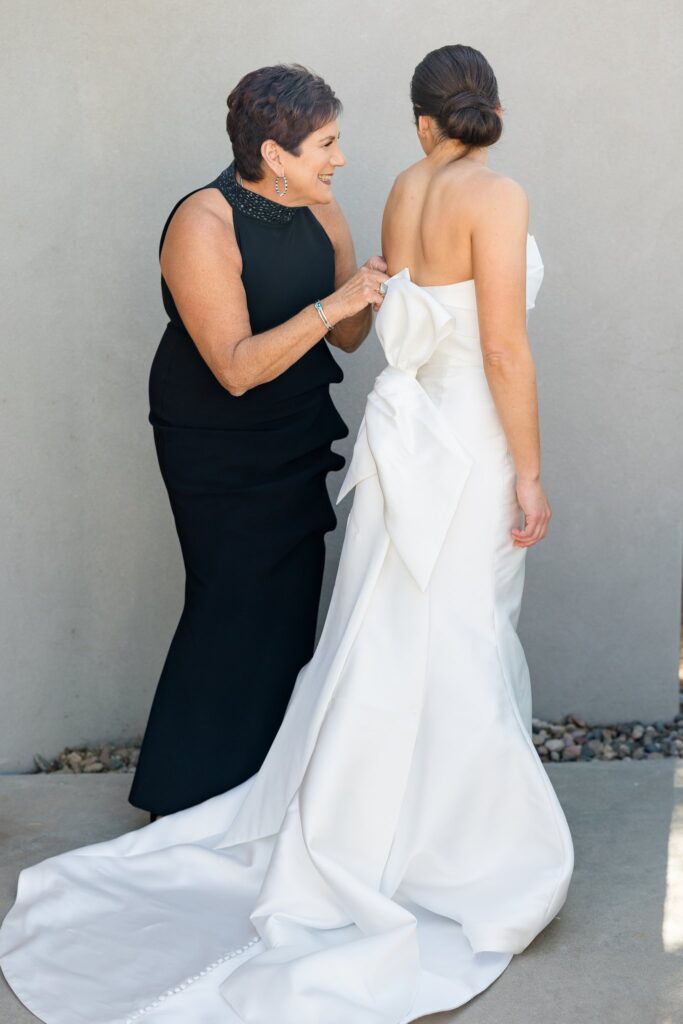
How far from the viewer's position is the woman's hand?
2828 millimetres

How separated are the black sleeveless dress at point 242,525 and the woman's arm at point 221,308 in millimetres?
112

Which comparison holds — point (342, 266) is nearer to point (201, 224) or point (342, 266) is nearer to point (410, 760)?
point (201, 224)

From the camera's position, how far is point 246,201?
305 centimetres

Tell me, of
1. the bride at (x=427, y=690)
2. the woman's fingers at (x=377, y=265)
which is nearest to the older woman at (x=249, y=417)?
the woman's fingers at (x=377, y=265)

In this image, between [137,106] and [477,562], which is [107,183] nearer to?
[137,106]

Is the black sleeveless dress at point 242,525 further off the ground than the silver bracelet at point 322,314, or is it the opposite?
the silver bracelet at point 322,314

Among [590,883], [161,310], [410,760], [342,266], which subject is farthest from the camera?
[161,310]

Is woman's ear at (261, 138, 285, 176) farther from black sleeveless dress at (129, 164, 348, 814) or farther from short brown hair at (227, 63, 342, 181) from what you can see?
black sleeveless dress at (129, 164, 348, 814)

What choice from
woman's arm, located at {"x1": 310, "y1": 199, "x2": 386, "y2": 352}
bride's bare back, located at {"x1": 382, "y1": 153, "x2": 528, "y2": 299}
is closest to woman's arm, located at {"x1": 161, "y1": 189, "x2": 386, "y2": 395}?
bride's bare back, located at {"x1": 382, "y1": 153, "x2": 528, "y2": 299}

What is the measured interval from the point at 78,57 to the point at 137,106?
220 millimetres

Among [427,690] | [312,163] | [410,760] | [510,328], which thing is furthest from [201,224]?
[410,760]

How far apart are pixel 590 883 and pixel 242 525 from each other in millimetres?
1236

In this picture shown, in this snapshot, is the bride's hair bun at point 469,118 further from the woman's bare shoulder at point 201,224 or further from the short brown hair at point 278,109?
the woman's bare shoulder at point 201,224

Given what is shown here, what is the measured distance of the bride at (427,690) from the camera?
264 cm
